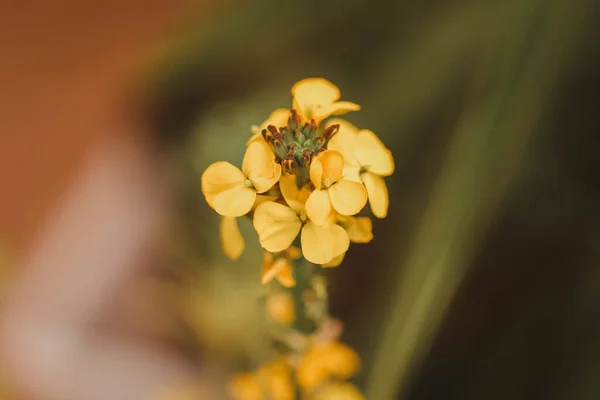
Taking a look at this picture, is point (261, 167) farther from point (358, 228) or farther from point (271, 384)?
point (271, 384)

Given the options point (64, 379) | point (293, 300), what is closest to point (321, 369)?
point (293, 300)

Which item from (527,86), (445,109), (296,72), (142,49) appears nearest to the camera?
(527,86)

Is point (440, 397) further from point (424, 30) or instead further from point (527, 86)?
point (424, 30)

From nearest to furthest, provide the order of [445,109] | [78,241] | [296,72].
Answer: [445,109], [296,72], [78,241]

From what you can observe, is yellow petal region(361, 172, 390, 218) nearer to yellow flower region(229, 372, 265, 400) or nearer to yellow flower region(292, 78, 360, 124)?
yellow flower region(292, 78, 360, 124)

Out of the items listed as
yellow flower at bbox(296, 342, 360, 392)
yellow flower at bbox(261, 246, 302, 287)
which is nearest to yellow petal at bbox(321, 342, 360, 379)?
yellow flower at bbox(296, 342, 360, 392)

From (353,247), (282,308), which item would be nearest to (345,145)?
(282,308)
